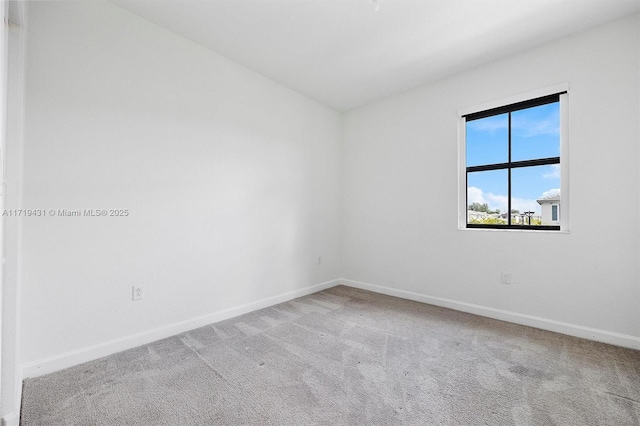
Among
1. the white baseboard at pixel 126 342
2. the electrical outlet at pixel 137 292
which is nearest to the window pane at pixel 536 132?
the white baseboard at pixel 126 342

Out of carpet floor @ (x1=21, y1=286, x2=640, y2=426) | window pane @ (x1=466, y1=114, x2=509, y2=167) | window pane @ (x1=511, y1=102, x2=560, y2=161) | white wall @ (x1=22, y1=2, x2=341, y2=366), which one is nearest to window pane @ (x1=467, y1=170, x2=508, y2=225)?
window pane @ (x1=466, y1=114, x2=509, y2=167)

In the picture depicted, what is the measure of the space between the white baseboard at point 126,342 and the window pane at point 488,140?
9.08 feet

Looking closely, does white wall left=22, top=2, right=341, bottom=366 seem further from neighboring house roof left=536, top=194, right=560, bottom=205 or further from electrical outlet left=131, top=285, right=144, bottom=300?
neighboring house roof left=536, top=194, right=560, bottom=205

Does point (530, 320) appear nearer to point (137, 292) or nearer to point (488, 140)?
point (488, 140)

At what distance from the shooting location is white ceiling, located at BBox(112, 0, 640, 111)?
7.18 ft

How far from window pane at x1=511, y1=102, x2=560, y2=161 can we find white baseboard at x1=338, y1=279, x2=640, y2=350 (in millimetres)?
1518

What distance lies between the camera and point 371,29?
245 centimetres

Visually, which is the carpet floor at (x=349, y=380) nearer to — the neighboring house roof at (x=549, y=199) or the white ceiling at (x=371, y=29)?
the neighboring house roof at (x=549, y=199)

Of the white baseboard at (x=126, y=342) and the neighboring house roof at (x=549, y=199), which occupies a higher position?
the neighboring house roof at (x=549, y=199)

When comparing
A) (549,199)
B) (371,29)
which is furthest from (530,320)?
(371,29)

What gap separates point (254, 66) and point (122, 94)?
4.40ft

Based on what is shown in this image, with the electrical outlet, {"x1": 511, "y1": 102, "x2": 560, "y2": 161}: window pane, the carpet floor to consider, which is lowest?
the carpet floor

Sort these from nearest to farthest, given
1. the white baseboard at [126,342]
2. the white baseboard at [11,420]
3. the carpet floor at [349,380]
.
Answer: the white baseboard at [11,420] → the carpet floor at [349,380] → the white baseboard at [126,342]

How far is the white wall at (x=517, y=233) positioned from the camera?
7.55 ft
